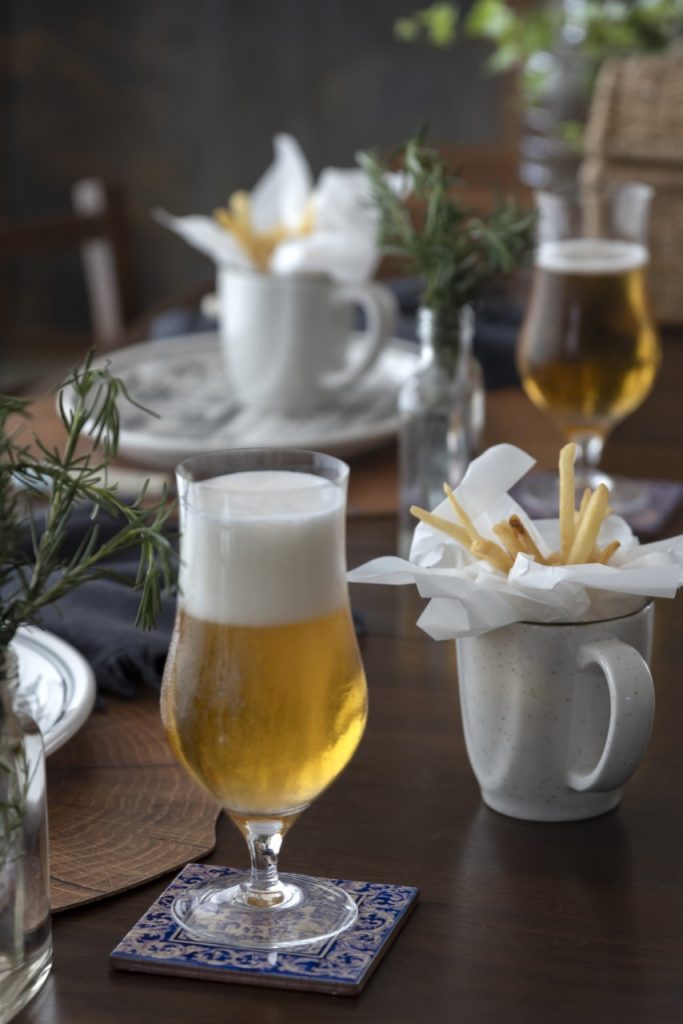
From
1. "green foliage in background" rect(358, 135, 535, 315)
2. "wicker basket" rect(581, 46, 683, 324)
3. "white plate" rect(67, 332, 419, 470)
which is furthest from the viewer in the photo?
"wicker basket" rect(581, 46, 683, 324)

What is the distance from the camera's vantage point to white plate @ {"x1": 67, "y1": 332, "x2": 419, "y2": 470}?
155 cm

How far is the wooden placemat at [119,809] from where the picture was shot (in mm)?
804

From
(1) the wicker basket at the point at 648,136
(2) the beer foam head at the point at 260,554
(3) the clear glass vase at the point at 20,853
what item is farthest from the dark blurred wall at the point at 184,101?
(3) the clear glass vase at the point at 20,853

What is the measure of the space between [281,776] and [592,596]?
0.73 ft

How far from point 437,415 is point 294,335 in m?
0.32

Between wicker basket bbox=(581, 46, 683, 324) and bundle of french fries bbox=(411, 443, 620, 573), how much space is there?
4.27ft

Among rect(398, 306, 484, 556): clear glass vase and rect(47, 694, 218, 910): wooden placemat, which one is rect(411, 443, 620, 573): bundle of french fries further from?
rect(398, 306, 484, 556): clear glass vase

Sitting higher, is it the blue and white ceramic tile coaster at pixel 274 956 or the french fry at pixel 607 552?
the french fry at pixel 607 552

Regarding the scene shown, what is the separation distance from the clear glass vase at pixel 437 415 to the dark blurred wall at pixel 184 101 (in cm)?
353

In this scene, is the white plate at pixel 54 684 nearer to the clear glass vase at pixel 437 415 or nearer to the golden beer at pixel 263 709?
the golden beer at pixel 263 709

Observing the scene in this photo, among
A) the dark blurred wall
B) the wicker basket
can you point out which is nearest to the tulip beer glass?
the wicker basket

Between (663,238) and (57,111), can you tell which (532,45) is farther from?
(57,111)

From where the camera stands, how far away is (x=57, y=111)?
4.98 metres

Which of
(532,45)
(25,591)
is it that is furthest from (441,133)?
(25,591)
